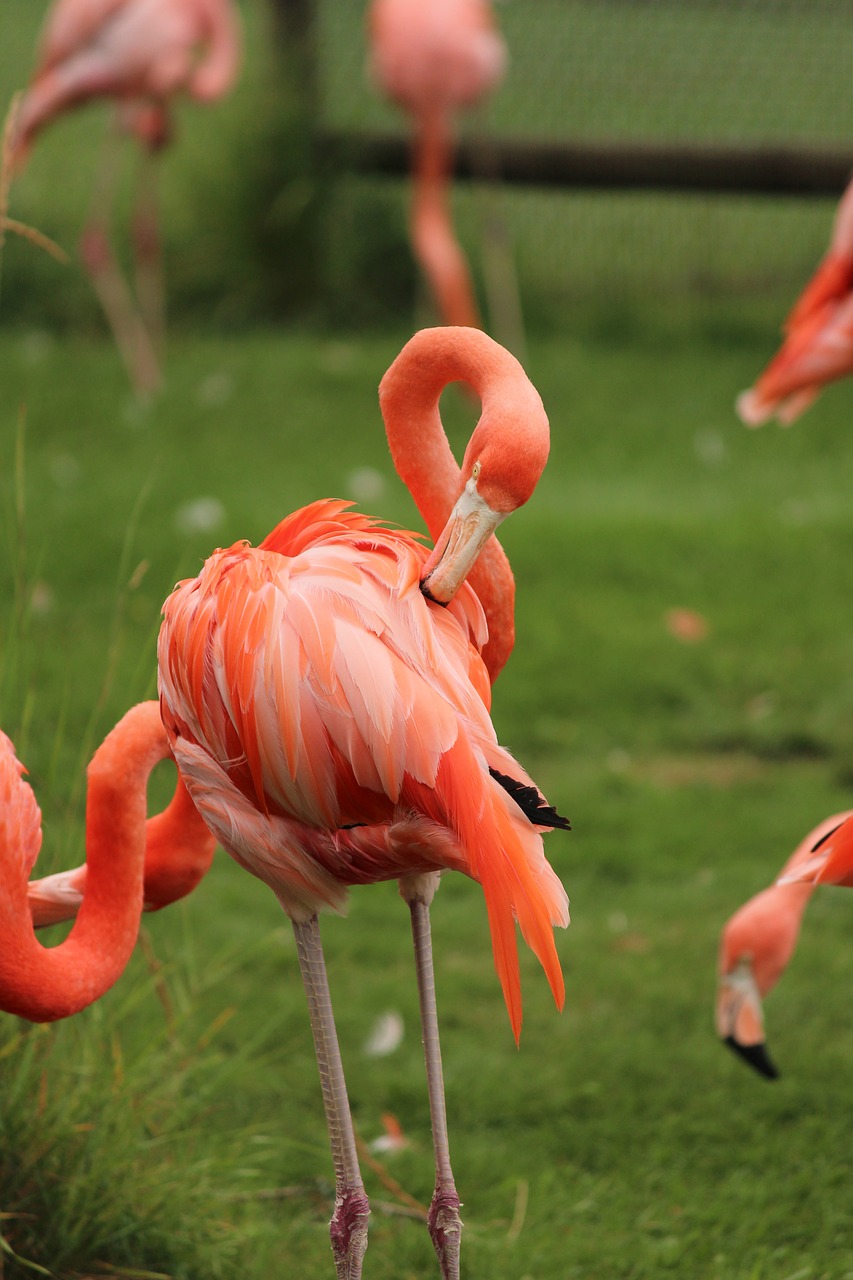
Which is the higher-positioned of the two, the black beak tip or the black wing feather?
the black wing feather

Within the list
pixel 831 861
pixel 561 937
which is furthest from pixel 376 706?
pixel 561 937

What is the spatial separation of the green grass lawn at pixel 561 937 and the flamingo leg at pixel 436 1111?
389mm

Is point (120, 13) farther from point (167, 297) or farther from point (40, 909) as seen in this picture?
point (40, 909)

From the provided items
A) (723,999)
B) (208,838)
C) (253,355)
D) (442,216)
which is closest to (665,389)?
(442,216)

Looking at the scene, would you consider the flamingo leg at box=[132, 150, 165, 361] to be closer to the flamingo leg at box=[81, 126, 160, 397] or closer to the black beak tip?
the flamingo leg at box=[81, 126, 160, 397]

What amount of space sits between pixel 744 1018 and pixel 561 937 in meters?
0.90

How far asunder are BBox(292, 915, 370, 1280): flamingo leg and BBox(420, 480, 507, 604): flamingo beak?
1.65ft

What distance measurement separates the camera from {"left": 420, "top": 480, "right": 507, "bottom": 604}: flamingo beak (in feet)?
6.00

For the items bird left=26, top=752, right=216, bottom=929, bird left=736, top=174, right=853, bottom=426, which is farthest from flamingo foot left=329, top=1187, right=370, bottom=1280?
bird left=736, top=174, right=853, bottom=426

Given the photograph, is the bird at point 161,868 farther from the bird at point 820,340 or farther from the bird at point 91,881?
the bird at point 820,340

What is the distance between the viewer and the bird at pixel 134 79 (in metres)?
6.17

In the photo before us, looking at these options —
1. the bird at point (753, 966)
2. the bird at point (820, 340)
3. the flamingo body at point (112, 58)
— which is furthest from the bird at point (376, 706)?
the flamingo body at point (112, 58)

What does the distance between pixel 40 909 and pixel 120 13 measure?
4941mm

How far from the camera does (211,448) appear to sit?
240 inches
